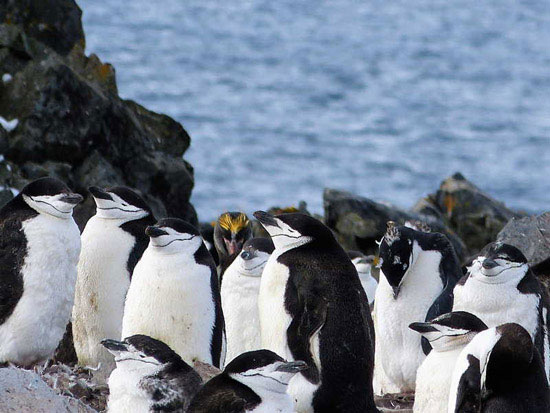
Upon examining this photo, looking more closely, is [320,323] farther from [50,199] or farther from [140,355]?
[50,199]

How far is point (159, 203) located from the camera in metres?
10.9

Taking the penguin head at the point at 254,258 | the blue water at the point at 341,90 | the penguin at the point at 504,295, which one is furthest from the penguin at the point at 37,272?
the blue water at the point at 341,90

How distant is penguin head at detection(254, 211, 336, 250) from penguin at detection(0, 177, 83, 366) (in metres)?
1.14

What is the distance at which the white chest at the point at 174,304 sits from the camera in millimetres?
7105

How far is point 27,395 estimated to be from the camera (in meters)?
5.79

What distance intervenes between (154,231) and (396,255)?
1.67 m

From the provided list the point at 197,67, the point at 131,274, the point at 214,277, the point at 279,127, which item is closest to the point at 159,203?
the point at 131,274

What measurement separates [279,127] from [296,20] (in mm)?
28112

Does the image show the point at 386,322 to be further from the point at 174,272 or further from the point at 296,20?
the point at 296,20

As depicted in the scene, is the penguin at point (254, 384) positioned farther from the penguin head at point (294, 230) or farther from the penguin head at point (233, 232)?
the penguin head at point (233, 232)

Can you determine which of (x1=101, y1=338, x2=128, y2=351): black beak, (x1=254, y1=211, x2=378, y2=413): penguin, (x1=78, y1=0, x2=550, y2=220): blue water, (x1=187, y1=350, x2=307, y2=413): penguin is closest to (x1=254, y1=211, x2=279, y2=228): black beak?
(x1=254, y1=211, x2=378, y2=413): penguin

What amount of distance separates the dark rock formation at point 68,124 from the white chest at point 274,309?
11.4ft

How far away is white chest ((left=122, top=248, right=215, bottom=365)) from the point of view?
7.11 m

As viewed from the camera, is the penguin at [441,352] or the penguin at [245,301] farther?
the penguin at [245,301]
